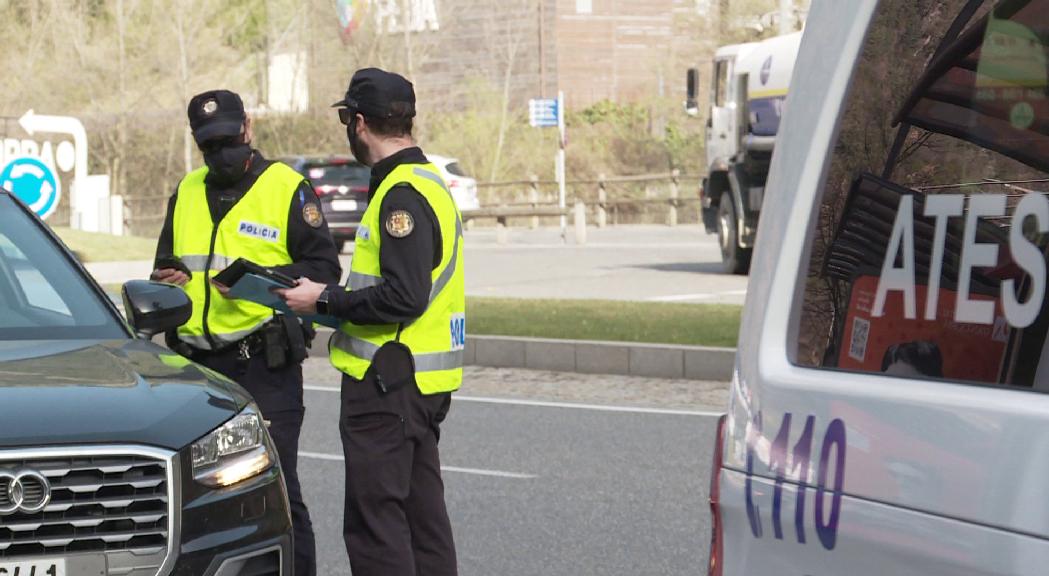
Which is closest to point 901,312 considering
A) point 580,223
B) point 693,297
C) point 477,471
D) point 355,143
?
point 355,143

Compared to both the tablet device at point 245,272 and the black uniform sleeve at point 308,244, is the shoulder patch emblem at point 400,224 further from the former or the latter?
the black uniform sleeve at point 308,244

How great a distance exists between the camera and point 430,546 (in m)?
5.23

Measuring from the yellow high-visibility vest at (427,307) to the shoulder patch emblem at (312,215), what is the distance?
0.81m

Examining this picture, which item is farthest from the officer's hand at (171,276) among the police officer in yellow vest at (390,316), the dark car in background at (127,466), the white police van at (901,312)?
the white police van at (901,312)

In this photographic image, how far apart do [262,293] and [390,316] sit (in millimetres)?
527

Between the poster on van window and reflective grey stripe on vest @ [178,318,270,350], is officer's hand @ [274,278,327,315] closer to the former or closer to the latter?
reflective grey stripe on vest @ [178,318,270,350]

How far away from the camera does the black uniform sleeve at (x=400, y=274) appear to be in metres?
4.78

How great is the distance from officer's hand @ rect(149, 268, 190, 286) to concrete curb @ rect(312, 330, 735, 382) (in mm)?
7028

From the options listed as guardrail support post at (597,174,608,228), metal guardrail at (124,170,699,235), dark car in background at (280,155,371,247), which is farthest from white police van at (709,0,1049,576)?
guardrail support post at (597,174,608,228)

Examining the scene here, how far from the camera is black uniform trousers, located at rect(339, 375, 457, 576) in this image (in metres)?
4.91

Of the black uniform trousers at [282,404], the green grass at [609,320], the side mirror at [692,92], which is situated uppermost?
the black uniform trousers at [282,404]

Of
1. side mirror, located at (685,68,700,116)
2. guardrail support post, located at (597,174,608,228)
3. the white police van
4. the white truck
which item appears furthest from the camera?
guardrail support post, located at (597,174,608,228)

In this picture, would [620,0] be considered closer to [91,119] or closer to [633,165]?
[633,165]

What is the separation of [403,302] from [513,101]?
55.2 m
